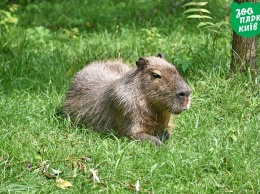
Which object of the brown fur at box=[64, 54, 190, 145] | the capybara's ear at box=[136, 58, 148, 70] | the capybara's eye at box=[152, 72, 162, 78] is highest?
the capybara's ear at box=[136, 58, 148, 70]

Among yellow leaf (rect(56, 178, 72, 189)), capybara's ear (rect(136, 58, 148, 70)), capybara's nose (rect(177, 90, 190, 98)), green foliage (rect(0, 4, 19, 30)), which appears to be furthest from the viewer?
green foliage (rect(0, 4, 19, 30))

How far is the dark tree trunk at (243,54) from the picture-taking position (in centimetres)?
626

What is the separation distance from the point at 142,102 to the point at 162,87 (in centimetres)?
22

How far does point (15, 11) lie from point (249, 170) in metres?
5.86

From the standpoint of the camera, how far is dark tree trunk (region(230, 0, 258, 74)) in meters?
6.26

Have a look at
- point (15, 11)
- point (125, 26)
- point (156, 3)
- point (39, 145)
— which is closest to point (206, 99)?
point (39, 145)

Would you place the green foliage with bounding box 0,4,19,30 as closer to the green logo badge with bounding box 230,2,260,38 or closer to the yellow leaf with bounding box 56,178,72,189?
the green logo badge with bounding box 230,2,260,38

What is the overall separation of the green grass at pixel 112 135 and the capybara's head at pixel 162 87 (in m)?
0.30

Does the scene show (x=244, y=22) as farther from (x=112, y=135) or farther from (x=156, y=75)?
(x=112, y=135)

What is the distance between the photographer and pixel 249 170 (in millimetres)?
4523

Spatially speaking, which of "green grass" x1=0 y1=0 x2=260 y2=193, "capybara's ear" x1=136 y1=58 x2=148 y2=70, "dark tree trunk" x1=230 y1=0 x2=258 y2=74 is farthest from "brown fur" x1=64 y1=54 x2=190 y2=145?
"dark tree trunk" x1=230 y1=0 x2=258 y2=74

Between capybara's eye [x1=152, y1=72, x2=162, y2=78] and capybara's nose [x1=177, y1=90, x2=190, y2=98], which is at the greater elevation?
capybara's eye [x1=152, y1=72, x2=162, y2=78]

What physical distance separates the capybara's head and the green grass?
30 centimetres

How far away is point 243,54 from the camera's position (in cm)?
629
